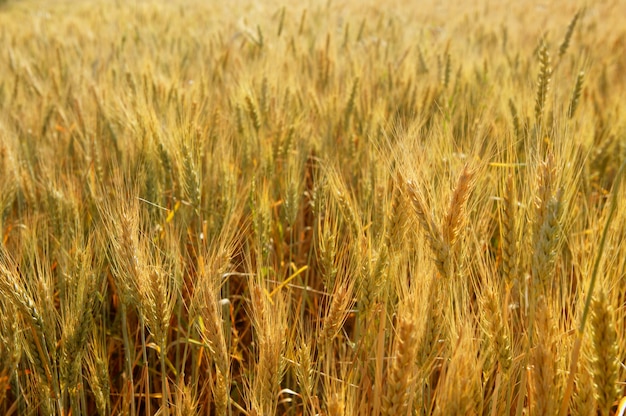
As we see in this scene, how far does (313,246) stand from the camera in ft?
5.91

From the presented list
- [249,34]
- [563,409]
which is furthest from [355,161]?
[249,34]

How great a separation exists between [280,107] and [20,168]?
0.88 m

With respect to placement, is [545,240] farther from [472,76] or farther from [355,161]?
[472,76]

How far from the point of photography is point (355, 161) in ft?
5.86

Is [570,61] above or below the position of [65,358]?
above

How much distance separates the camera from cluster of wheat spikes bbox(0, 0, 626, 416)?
0.93m

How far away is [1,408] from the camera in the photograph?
1.37 meters

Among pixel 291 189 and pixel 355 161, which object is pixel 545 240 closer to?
pixel 291 189

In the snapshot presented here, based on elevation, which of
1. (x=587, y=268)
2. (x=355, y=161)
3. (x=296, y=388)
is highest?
(x=587, y=268)

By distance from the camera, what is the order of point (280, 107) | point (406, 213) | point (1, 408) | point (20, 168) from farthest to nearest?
point (280, 107) < point (20, 168) < point (1, 408) < point (406, 213)

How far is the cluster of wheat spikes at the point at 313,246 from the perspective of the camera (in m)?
0.93

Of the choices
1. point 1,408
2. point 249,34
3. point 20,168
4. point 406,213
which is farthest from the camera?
point 249,34

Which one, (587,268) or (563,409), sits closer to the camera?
(563,409)

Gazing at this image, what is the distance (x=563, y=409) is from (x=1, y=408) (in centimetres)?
131
